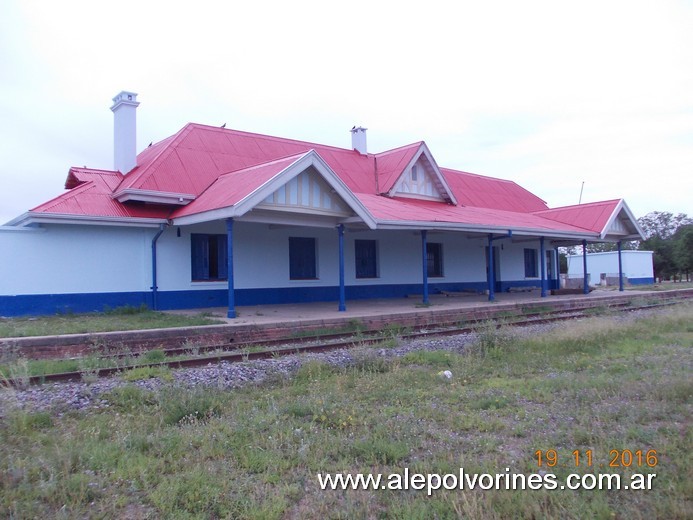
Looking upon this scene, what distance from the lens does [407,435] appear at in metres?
5.50

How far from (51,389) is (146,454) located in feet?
11.5

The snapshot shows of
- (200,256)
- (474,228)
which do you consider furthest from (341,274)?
(474,228)

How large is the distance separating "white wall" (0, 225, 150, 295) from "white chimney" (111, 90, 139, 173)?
413cm

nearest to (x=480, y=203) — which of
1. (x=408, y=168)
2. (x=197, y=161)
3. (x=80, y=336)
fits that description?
(x=408, y=168)

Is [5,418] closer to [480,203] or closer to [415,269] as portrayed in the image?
[415,269]

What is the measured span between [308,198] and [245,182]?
5.95ft

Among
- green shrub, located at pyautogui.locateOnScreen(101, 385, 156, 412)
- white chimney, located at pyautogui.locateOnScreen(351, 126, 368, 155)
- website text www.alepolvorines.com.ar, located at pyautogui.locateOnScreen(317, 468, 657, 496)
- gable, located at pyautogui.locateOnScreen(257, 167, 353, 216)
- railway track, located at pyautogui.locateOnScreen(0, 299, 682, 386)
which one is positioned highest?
white chimney, located at pyautogui.locateOnScreen(351, 126, 368, 155)

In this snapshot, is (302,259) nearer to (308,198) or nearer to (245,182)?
(308,198)

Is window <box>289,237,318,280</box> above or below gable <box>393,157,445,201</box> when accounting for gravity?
below

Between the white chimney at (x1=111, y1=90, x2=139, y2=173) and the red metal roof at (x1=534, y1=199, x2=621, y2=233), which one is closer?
the white chimney at (x1=111, y1=90, x2=139, y2=173)

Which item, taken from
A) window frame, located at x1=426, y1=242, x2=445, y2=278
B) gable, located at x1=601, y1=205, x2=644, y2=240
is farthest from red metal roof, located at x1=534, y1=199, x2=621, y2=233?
window frame, located at x1=426, y1=242, x2=445, y2=278

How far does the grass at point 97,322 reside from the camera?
11686 millimetres

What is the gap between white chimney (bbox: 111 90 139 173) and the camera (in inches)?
744

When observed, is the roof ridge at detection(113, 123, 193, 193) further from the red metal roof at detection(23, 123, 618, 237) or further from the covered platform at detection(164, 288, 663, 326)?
the covered platform at detection(164, 288, 663, 326)
